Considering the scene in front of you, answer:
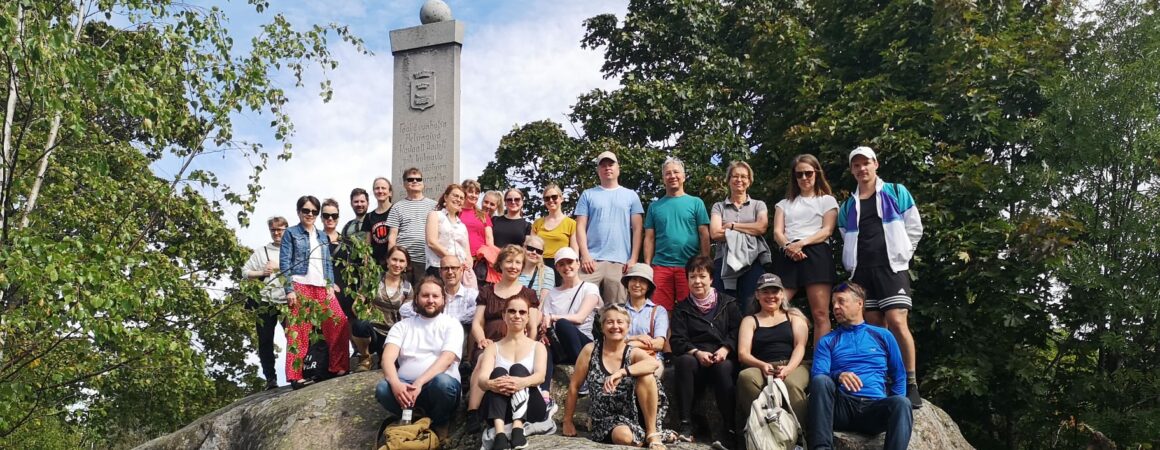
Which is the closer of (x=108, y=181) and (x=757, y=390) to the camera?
(x=757, y=390)

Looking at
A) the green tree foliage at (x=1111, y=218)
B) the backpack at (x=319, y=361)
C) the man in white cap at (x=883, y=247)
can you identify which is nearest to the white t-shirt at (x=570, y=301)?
the man in white cap at (x=883, y=247)

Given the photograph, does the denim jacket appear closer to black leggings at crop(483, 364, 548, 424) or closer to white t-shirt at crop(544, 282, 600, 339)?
white t-shirt at crop(544, 282, 600, 339)

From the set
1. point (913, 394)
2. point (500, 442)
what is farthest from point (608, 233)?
point (913, 394)

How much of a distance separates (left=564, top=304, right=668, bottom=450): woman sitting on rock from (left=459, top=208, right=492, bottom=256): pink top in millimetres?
2391

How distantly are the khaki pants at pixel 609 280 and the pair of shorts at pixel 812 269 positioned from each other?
1.55 meters

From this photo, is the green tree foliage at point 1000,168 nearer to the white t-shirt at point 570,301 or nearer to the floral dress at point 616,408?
the white t-shirt at point 570,301

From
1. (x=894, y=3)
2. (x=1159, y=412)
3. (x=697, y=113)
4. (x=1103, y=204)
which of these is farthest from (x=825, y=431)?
(x=697, y=113)

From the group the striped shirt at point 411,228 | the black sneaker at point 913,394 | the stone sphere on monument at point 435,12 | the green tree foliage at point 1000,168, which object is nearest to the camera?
the black sneaker at point 913,394

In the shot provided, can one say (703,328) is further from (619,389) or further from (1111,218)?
(1111,218)

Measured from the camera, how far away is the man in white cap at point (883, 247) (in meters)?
7.14

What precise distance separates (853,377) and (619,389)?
1.66 m

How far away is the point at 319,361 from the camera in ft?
29.2

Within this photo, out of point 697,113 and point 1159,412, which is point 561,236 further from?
point 697,113

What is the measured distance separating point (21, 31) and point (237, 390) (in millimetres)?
16330
